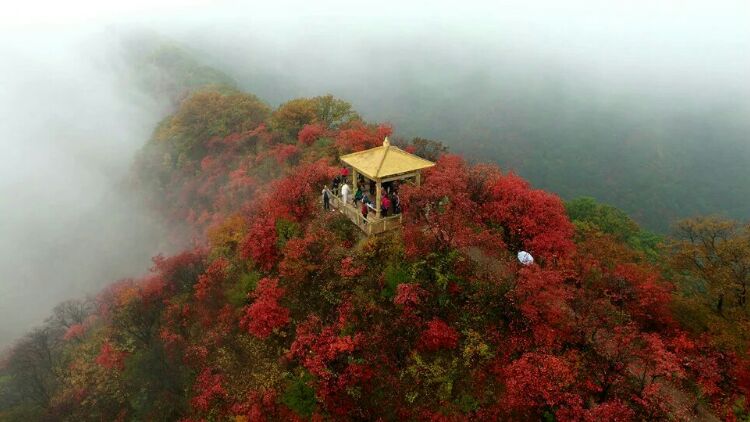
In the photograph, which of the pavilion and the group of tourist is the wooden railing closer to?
the pavilion

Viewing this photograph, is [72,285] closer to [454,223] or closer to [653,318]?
[454,223]

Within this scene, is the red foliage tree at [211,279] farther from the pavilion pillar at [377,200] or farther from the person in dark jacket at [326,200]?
the pavilion pillar at [377,200]

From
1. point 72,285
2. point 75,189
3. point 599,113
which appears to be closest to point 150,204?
point 72,285

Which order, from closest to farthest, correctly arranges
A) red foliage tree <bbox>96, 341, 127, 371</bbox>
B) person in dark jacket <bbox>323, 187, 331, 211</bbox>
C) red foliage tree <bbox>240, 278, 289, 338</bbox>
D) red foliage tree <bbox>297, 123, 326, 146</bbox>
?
red foliage tree <bbox>240, 278, 289, 338</bbox> → person in dark jacket <bbox>323, 187, 331, 211</bbox> → red foliage tree <bbox>96, 341, 127, 371</bbox> → red foliage tree <bbox>297, 123, 326, 146</bbox>

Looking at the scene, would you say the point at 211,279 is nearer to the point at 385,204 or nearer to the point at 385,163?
the point at 385,204

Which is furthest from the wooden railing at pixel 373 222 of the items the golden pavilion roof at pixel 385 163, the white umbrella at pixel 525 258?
the white umbrella at pixel 525 258

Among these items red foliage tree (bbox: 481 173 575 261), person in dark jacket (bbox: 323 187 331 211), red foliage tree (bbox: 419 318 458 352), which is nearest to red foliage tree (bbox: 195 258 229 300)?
person in dark jacket (bbox: 323 187 331 211)
